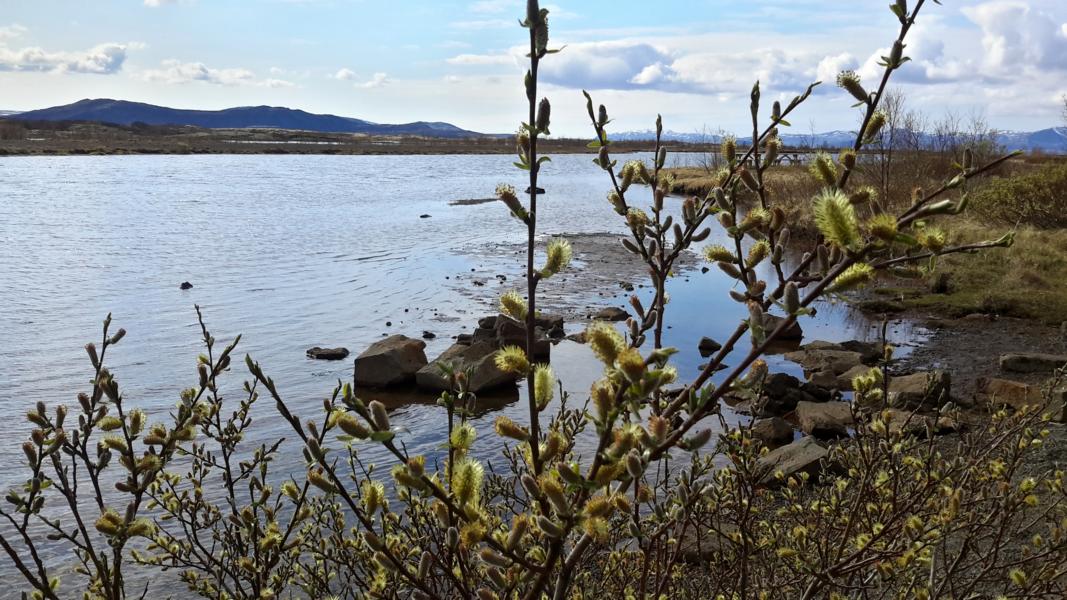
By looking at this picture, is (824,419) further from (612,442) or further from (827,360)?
(612,442)

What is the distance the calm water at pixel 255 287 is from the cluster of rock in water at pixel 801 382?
454 mm

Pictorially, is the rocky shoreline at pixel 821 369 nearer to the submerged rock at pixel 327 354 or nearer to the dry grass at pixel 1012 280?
the submerged rock at pixel 327 354

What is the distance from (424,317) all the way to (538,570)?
12.6 meters

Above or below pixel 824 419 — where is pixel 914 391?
above

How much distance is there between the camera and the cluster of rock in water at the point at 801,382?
826 cm

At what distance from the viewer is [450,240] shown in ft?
74.1

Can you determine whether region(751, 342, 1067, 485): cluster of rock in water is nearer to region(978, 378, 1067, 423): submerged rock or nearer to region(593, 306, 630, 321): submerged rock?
region(978, 378, 1067, 423): submerged rock

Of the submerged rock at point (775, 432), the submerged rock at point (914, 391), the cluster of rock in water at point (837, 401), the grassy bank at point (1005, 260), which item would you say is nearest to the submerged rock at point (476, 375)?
the cluster of rock in water at point (837, 401)

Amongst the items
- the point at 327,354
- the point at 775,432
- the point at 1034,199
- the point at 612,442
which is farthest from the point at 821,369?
the point at 1034,199

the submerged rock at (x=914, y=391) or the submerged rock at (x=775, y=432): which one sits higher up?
the submerged rock at (x=914, y=391)

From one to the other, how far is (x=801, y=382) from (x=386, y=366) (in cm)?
538

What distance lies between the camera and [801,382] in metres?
10.6

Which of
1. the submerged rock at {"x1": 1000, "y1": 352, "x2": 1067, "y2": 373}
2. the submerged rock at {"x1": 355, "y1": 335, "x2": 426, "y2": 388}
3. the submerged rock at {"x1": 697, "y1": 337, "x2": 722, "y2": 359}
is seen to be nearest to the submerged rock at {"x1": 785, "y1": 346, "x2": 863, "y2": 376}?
the submerged rock at {"x1": 697, "y1": 337, "x2": 722, "y2": 359}

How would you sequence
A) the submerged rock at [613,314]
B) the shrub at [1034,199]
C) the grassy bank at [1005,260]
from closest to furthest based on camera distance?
the submerged rock at [613,314] < the grassy bank at [1005,260] < the shrub at [1034,199]
